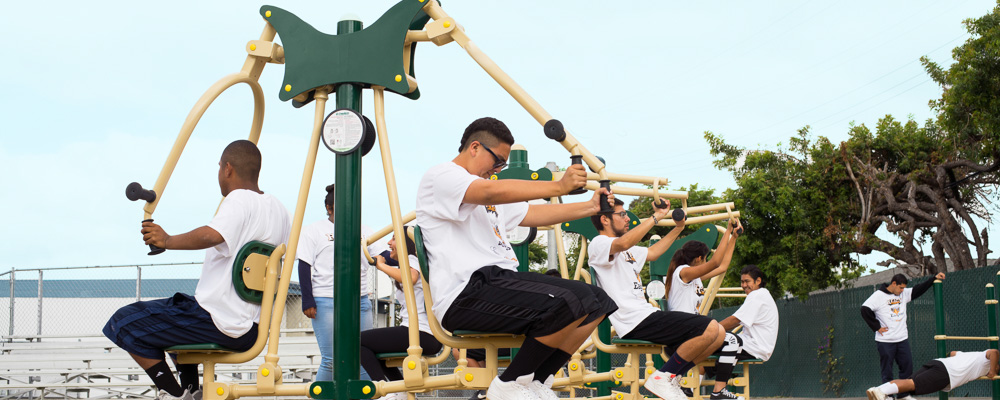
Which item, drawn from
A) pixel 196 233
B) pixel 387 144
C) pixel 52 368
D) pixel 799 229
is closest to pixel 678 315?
pixel 387 144

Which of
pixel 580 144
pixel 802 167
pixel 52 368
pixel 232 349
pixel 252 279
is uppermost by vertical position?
pixel 802 167

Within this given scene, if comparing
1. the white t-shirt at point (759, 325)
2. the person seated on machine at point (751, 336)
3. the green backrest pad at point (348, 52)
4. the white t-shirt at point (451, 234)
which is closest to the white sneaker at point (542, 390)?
the white t-shirt at point (451, 234)

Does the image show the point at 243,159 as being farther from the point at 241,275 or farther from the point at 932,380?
the point at 932,380

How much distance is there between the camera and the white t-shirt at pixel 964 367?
23.8 feet

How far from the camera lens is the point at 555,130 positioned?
3.31 m

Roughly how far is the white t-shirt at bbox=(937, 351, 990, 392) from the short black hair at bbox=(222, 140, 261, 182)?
19.1ft

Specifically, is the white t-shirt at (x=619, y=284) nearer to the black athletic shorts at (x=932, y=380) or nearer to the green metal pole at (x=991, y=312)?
the black athletic shorts at (x=932, y=380)

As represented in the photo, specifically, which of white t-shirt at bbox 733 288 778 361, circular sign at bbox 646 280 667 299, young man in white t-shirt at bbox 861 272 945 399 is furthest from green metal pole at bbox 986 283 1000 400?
circular sign at bbox 646 280 667 299

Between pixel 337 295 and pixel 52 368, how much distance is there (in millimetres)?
11049

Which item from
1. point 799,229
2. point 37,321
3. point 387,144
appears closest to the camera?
point 387,144

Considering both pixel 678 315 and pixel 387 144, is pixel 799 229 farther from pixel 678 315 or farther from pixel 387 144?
pixel 387 144

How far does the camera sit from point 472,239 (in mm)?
3496

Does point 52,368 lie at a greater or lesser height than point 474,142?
lesser

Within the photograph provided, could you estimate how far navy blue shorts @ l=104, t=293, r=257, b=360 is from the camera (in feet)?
11.8
